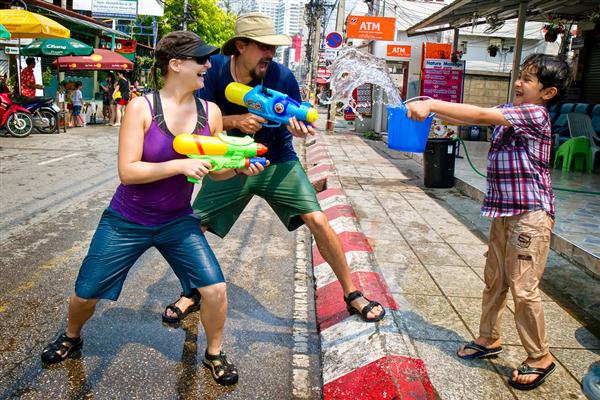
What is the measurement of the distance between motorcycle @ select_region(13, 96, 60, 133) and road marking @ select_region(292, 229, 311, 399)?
11.7 meters

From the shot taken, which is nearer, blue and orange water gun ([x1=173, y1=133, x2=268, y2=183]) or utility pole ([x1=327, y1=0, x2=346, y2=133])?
blue and orange water gun ([x1=173, y1=133, x2=268, y2=183])

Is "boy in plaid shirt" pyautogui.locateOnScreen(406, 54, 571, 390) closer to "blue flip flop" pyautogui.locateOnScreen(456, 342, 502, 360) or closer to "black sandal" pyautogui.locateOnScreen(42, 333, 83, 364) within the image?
"blue flip flop" pyautogui.locateOnScreen(456, 342, 502, 360)

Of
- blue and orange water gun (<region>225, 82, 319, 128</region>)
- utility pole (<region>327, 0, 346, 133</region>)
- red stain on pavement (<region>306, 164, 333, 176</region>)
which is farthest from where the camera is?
utility pole (<region>327, 0, 346, 133</region>)

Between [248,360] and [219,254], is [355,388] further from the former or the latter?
[219,254]

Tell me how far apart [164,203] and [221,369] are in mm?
940

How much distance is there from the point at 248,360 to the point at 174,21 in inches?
1438

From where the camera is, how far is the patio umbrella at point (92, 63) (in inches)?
675

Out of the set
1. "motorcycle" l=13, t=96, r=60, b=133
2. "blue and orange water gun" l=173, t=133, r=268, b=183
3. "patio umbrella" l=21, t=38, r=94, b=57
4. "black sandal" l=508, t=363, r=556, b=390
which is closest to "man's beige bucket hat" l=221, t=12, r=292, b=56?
"blue and orange water gun" l=173, t=133, r=268, b=183

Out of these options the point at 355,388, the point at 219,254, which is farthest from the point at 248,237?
the point at 355,388

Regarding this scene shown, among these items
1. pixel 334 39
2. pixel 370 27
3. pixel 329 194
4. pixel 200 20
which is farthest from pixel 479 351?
pixel 200 20

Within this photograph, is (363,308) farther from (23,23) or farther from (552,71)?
(23,23)

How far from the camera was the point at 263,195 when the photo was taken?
11.9 feet

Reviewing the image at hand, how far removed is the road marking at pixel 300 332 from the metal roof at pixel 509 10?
6.48 metres

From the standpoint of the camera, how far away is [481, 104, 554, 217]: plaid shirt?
2846mm
